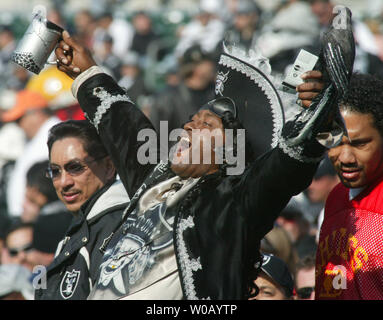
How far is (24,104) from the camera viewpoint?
9227 millimetres

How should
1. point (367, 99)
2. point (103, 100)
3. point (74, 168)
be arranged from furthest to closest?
point (74, 168), point (103, 100), point (367, 99)

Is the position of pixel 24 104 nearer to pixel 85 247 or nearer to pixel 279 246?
pixel 279 246

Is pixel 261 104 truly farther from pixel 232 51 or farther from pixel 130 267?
pixel 130 267

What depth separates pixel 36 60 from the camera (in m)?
3.74

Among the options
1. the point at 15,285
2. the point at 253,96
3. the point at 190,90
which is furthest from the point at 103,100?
the point at 190,90

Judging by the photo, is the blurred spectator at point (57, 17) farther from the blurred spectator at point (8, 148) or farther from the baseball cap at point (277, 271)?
the baseball cap at point (277, 271)

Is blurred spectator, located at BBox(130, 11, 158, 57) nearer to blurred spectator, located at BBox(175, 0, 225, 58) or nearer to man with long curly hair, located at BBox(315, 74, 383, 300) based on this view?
blurred spectator, located at BBox(175, 0, 225, 58)

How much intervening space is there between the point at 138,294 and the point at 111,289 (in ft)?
0.47

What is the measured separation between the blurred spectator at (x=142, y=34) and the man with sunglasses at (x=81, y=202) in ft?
25.7

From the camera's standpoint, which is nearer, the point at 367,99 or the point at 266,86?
the point at 266,86

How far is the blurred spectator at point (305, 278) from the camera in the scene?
4.62 meters

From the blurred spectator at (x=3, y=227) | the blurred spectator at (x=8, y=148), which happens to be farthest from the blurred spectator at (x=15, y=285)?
the blurred spectator at (x=8, y=148)

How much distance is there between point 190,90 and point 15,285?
3.32 meters

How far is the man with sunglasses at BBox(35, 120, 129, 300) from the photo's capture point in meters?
3.69
